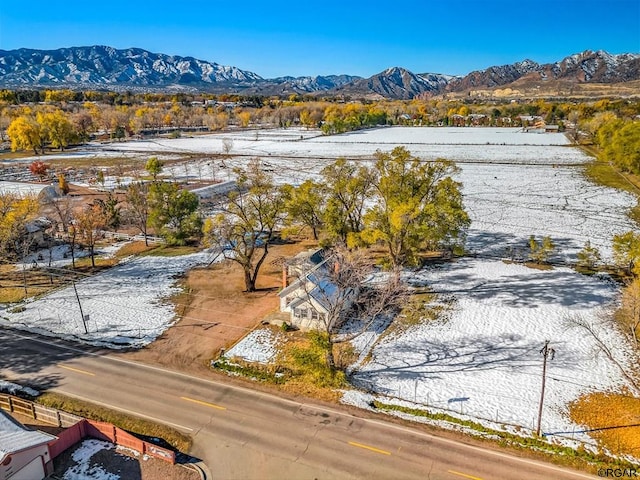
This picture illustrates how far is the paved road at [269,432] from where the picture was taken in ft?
63.3

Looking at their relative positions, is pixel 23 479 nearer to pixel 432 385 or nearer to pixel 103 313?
pixel 103 313

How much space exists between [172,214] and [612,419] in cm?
4446

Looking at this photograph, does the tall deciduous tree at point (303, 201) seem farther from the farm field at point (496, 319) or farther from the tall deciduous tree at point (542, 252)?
the tall deciduous tree at point (542, 252)

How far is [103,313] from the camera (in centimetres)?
3509

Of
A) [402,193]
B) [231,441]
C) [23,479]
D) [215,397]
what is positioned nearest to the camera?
[23,479]

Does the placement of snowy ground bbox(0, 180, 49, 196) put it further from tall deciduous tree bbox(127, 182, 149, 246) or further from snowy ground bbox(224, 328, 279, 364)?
snowy ground bbox(224, 328, 279, 364)

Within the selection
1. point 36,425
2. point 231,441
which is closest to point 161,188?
point 36,425

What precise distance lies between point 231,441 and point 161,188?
35968mm

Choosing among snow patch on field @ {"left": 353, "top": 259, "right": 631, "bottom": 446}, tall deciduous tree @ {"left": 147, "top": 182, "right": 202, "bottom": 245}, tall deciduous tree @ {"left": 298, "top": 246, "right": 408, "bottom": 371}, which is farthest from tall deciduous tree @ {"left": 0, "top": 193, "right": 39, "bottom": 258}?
snow patch on field @ {"left": 353, "top": 259, "right": 631, "bottom": 446}

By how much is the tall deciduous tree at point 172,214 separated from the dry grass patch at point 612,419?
1625 inches

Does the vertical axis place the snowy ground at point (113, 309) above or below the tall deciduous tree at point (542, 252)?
below

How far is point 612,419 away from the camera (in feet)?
73.6

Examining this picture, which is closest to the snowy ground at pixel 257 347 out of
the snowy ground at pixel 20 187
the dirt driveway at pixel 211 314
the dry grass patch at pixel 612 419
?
the dirt driveway at pixel 211 314

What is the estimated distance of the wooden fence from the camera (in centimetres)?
2012
